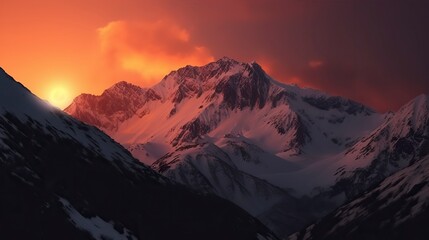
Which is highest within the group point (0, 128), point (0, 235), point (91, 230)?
point (0, 128)

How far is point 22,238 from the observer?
440ft

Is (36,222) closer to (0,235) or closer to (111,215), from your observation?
(0,235)

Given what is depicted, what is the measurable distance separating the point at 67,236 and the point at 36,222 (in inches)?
241

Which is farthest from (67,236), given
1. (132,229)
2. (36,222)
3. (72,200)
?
(132,229)

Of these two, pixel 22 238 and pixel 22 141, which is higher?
pixel 22 141

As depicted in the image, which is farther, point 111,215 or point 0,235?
point 111,215

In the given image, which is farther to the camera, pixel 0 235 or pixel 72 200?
pixel 72 200

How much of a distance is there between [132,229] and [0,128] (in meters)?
39.3

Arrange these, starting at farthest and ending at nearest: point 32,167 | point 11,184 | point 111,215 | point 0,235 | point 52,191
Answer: point 111,215 → point 32,167 → point 52,191 → point 11,184 → point 0,235

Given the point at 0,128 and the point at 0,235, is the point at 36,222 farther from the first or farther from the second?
the point at 0,128

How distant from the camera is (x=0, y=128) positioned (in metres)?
189

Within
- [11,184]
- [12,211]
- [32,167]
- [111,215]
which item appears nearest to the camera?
[12,211]

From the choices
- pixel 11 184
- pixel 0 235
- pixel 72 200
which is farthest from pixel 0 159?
pixel 0 235

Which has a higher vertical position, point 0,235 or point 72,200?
point 72,200
